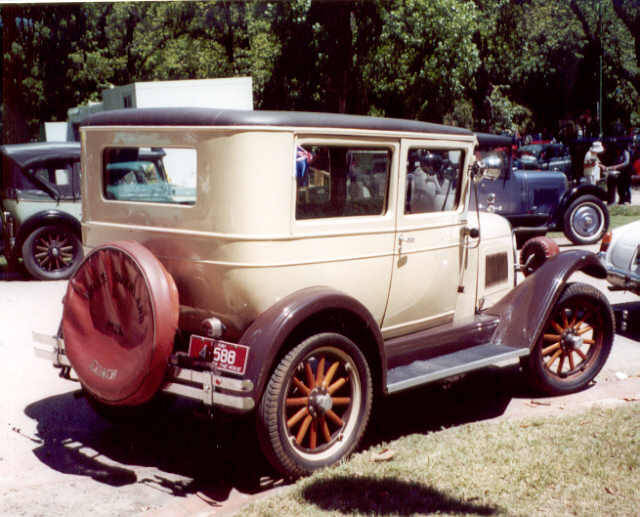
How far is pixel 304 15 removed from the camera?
21875 millimetres

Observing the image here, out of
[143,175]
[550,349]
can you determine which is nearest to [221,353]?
[143,175]

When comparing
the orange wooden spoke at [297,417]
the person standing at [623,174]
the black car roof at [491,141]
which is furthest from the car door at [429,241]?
the person standing at [623,174]

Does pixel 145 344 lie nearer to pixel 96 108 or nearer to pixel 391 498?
pixel 391 498

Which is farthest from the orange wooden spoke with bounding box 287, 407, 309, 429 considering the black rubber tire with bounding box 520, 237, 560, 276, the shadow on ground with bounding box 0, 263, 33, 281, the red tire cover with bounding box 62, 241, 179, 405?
the shadow on ground with bounding box 0, 263, 33, 281

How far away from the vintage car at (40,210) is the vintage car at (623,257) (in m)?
7.40

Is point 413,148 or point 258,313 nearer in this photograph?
point 258,313

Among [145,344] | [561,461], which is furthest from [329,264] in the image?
[561,461]

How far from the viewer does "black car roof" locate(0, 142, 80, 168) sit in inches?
443

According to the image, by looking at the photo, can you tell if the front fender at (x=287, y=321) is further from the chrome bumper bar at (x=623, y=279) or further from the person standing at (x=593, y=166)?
the person standing at (x=593, y=166)

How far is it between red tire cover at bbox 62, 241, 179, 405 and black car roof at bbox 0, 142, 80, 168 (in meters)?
7.60

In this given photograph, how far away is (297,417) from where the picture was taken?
4.12m

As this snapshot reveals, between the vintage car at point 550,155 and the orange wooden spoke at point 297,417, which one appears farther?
the vintage car at point 550,155

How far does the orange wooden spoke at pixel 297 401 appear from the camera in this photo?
409 centimetres

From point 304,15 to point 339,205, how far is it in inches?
→ 729
